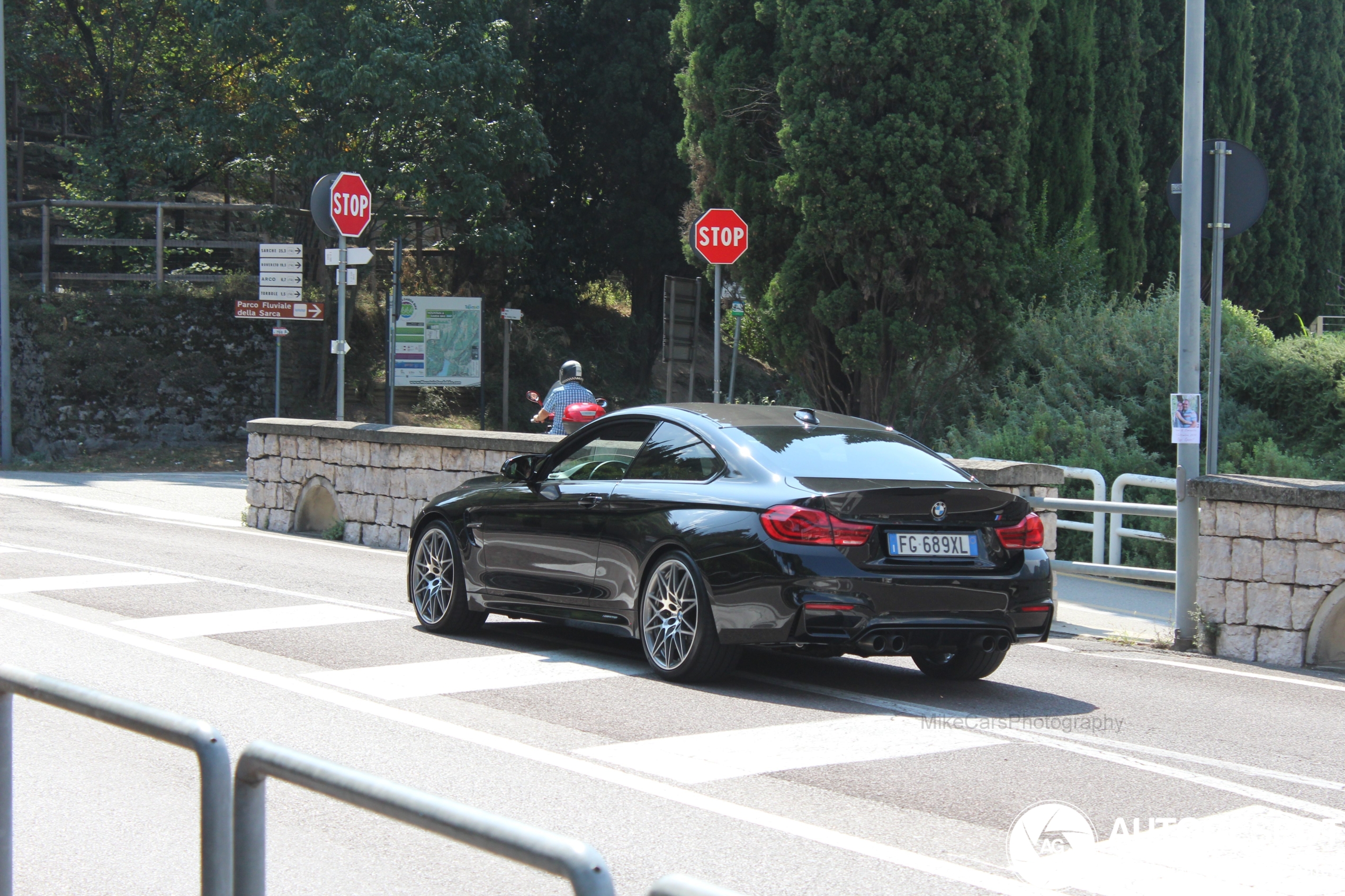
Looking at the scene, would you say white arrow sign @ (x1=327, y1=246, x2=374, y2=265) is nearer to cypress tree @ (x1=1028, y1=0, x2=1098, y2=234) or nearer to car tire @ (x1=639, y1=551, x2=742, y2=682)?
car tire @ (x1=639, y1=551, x2=742, y2=682)

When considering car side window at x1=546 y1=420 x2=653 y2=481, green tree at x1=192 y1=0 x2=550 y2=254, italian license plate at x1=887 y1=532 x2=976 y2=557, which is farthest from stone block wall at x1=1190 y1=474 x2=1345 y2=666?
green tree at x1=192 y1=0 x2=550 y2=254

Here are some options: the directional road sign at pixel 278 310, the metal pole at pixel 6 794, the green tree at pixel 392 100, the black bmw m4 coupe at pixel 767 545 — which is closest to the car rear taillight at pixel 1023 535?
the black bmw m4 coupe at pixel 767 545

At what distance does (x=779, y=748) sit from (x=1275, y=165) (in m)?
32.0

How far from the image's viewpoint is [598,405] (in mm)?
14531

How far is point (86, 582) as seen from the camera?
1129cm

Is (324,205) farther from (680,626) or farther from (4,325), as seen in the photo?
(4,325)

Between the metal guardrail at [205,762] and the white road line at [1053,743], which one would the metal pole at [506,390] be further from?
the metal guardrail at [205,762]

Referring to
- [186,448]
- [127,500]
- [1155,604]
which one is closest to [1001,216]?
[1155,604]

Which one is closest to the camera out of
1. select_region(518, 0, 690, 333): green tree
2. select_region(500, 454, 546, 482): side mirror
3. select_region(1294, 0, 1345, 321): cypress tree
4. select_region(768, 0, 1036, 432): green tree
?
select_region(500, 454, 546, 482): side mirror

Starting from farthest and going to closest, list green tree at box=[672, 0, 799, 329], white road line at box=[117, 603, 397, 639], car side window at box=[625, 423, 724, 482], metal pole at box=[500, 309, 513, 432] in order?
metal pole at box=[500, 309, 513, 432], green tree at box=[672, 0, 799, 329], white road line at box=[117, 603, 397, 639], car side window at box=[625, 423, 724, 482]

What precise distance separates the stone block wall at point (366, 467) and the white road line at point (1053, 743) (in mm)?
5575

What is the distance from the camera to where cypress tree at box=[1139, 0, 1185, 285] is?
29406 mm

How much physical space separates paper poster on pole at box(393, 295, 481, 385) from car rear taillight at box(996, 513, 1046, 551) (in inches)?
915

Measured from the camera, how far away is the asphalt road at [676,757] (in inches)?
175
